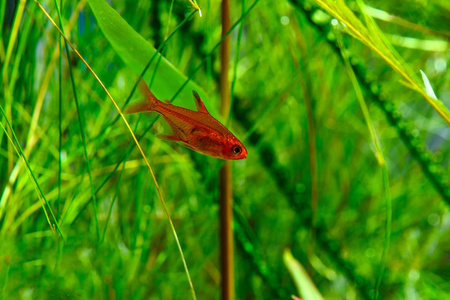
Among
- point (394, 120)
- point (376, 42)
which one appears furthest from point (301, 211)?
point (376, 42)

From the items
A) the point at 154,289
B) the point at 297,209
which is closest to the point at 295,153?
the point at 297,209

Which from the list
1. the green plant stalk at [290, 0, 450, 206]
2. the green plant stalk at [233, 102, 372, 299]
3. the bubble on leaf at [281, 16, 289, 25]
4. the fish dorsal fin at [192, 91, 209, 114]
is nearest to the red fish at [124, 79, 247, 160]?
the fish dorsal fin at [192, 91, 209, 114]

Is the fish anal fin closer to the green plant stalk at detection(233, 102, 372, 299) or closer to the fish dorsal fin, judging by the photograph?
the fish dorsal fin

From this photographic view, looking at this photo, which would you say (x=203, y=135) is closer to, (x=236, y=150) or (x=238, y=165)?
(x=236, y=150)

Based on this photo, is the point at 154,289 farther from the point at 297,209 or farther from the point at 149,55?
the point at 149,55

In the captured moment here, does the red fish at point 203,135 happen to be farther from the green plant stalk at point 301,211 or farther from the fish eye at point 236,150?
the green plant stalk at point 301,211

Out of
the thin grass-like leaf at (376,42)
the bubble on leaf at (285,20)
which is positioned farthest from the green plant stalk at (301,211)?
the thin grass-like leaf at (376,42)
